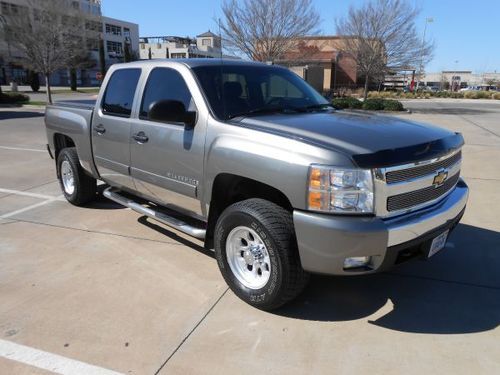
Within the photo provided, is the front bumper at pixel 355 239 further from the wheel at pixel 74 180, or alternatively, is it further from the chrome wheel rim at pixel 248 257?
the wheel at pixel 74 180

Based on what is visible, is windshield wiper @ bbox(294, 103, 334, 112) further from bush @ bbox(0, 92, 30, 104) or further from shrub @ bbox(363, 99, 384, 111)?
bush @ bbox(0, 92, 30, 104)

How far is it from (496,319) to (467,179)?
4867 mm

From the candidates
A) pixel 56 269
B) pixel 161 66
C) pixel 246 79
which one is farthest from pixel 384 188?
pixel 56 269

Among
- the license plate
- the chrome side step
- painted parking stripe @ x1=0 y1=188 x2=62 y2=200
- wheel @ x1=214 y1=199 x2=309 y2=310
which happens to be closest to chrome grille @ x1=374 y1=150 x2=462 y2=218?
A: the license plate

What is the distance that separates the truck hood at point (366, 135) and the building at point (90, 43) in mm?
5524

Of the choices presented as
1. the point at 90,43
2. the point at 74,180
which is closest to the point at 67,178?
the point at 74,180

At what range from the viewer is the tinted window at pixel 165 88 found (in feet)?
12.8

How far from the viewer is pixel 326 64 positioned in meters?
47.2

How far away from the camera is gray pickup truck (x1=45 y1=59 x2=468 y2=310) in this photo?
279 centimetres

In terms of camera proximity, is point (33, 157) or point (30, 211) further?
point (33, 157)

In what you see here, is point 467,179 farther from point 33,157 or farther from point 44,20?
point 44,20

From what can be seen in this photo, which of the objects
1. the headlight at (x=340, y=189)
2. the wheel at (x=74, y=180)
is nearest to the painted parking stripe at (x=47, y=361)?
the headlight at (x=340, y=189)

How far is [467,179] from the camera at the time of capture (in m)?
7.57

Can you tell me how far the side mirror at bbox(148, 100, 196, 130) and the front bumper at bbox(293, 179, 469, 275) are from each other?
132 centimetres
